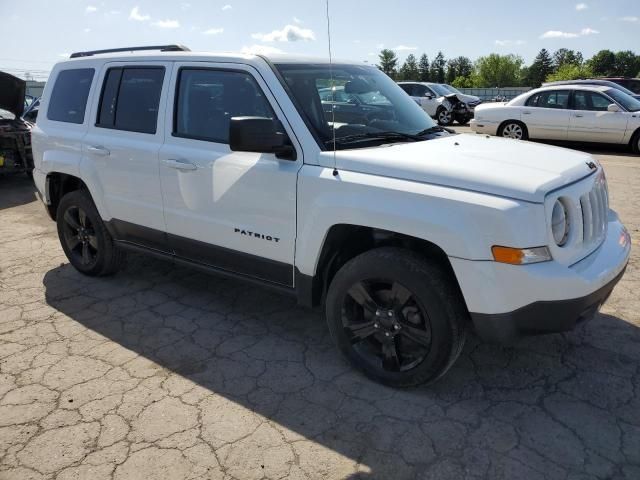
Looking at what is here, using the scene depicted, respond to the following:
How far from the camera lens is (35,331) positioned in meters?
3.90

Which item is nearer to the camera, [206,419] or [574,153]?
[206,419]

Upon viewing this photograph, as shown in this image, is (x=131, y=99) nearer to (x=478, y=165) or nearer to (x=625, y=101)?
A: (x=478, y=165)

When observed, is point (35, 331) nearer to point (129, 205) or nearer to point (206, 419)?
point (129, 205)

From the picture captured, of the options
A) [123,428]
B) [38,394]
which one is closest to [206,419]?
[123,428]

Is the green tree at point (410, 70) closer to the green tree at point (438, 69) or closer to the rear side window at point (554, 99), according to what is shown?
the green tree at point (438, 69)

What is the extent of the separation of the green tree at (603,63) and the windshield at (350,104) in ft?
392

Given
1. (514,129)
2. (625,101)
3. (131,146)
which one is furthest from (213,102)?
(625,101)

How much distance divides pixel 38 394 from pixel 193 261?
132cm

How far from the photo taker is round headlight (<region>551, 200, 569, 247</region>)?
2.61 meters

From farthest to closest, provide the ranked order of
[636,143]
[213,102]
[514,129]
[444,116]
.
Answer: [444,116]
[514,129]
[636,143]
[213,102]

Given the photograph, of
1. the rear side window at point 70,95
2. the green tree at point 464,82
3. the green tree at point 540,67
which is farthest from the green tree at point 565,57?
the rear side window at point 70,95

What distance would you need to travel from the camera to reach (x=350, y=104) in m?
3.70

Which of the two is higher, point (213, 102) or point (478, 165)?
point (213, 102)

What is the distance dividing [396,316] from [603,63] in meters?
126
